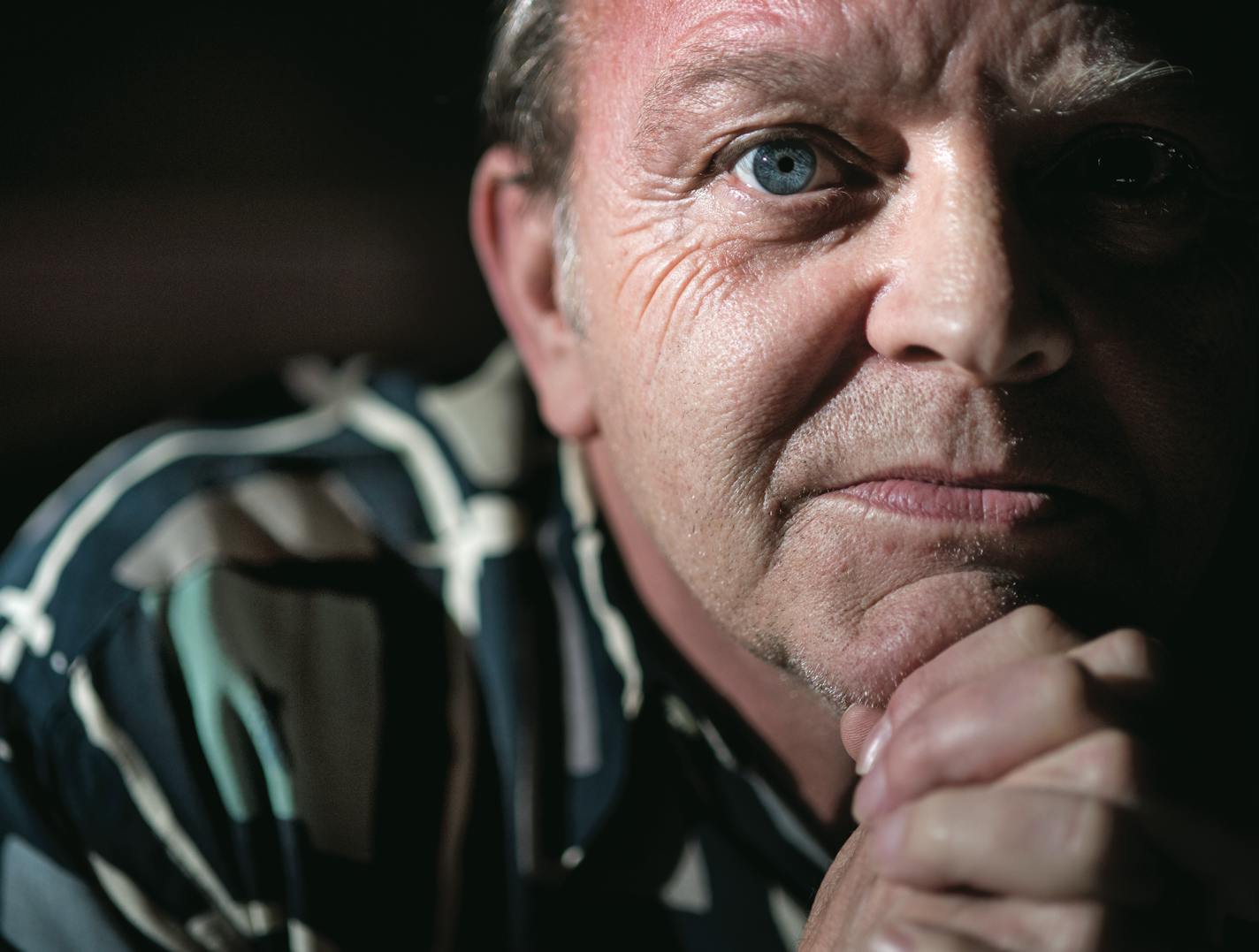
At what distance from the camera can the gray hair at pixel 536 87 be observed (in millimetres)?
1266

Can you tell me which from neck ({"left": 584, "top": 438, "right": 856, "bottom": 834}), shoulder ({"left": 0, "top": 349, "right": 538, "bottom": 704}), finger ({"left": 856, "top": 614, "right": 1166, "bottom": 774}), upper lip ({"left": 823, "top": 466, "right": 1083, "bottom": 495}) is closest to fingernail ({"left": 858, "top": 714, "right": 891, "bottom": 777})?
finger ({"left": 856, "top": 614, "right": 1166, "bottom": 774})

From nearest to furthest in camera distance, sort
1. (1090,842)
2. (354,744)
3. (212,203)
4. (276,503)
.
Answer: (1090,842)
(354,744)
(276,503)
(212,203)

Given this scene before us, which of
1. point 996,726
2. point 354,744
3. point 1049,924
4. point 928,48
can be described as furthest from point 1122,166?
point 354,744

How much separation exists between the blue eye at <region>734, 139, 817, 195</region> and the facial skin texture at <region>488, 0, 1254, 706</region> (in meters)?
0.01

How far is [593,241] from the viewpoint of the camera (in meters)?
1.22

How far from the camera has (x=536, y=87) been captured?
1.31m

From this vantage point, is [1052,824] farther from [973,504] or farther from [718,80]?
[718,80]

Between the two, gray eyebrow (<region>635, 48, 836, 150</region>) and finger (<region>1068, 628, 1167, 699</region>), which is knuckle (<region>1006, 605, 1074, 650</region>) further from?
gray eyebrow (<region>635, 48, 836, 150</region>)

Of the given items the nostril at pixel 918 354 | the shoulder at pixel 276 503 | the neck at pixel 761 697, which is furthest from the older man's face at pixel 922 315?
the shoulder at pixel 276 503

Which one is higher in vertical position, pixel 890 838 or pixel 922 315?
pixel 922 315

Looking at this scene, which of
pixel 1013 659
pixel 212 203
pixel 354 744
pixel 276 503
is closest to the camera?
pixel 1013 659

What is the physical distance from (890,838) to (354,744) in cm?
68

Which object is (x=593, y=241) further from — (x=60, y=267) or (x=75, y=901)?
(x=60, y=267)

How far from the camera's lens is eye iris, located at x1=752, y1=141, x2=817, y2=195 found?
3.53 feet
